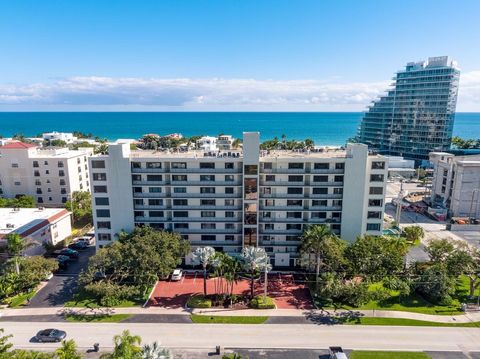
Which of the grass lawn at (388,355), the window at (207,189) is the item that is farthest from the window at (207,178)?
the grass lawn at (388,355)

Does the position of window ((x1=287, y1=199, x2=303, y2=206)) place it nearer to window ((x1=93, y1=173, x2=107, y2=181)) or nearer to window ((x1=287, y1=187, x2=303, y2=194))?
window ((x1=287, y1=187, x2=303, y2=194))

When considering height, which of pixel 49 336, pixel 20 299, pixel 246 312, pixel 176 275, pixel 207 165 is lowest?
pixel 246 312

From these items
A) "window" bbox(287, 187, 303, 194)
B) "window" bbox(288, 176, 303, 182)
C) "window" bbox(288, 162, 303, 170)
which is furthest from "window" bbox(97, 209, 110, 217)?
"window" bbox(288, 162, 303, 170)

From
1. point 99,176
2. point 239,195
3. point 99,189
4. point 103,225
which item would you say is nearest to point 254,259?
point 239,195

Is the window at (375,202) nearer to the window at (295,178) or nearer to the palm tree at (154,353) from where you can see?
the window at (295,178)

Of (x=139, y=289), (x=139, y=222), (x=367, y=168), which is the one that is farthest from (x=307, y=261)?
(x=139, y=222)

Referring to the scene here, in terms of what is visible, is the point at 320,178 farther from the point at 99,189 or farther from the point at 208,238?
the point at 99,189
